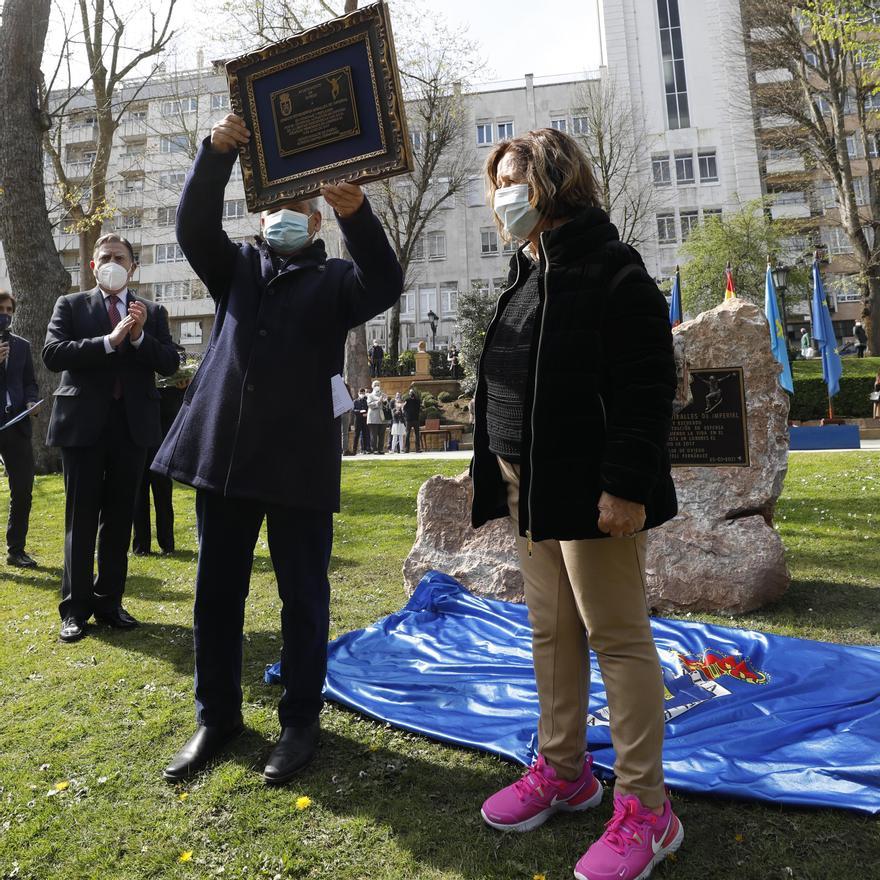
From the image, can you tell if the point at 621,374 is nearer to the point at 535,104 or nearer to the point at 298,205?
the point at 298,205

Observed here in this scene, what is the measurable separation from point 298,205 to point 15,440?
466cm

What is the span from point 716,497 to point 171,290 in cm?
4728

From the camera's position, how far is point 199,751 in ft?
9.09

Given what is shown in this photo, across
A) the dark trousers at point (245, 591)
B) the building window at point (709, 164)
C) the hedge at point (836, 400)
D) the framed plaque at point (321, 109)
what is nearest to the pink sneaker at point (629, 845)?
the dark trousers at point (245, 591)

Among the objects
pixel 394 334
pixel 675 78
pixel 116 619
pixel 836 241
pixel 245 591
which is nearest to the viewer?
pixel 245 591

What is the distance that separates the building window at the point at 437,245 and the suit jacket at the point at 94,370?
3855 cm

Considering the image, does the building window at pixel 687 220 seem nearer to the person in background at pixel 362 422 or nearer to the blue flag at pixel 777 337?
the blue flag at pixel 777 337

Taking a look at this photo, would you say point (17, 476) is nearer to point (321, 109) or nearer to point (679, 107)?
point (321, 109)

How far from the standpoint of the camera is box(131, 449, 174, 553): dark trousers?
669 centimetres

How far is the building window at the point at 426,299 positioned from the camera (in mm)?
42062

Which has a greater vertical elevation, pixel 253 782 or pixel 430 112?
pixel 430 112

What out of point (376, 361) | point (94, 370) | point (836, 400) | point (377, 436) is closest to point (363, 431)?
point (377, 436)

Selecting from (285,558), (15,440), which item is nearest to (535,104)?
(15,440)

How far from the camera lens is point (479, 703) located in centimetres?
336
